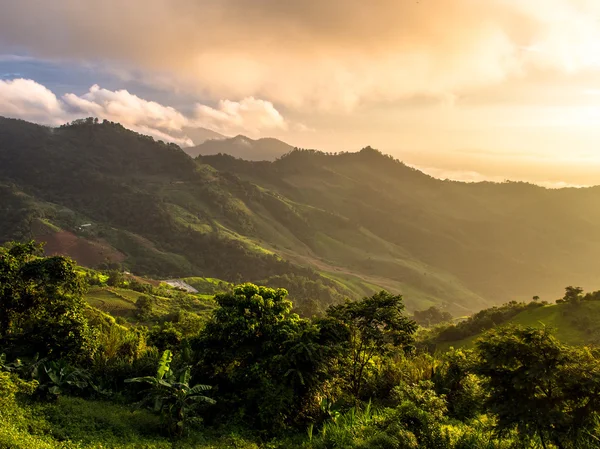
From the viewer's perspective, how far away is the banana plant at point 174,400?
33.3ft

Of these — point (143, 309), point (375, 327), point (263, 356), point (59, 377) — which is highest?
point (375, 327)

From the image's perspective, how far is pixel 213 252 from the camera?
174125mm

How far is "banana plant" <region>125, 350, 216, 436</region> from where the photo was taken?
10164mm

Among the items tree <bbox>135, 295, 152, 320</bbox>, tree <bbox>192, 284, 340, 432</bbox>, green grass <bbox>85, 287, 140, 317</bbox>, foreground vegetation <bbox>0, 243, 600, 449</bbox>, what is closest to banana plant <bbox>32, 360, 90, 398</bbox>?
foreground vegetation <bbox>0, 243, 600, 449</bbox>

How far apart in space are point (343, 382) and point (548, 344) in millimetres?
7032

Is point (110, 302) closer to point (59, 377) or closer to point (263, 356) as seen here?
point (59, 377)

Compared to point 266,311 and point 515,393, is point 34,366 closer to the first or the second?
point 266,311

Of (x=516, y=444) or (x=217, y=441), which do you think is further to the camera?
(x=217, y=441)

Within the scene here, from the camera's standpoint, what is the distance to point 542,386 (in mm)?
7918

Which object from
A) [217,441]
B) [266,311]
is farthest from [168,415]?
[266,311]

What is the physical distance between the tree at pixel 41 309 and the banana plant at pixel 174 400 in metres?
3.48

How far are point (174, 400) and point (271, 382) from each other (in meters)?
2.78

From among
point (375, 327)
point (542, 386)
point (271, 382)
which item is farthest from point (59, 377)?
point (542, 386)

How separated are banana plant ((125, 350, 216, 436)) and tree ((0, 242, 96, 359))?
3483mm
